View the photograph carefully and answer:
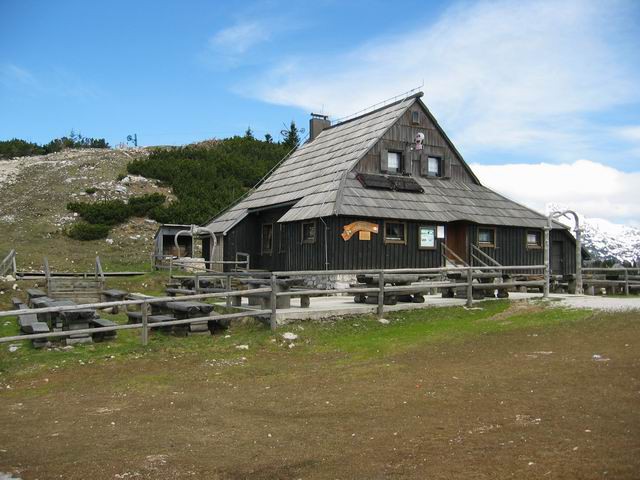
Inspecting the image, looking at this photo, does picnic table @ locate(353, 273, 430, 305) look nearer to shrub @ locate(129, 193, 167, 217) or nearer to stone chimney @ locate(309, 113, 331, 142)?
stone chimney @ locate(309, 113, 331, 142)

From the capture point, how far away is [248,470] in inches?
225

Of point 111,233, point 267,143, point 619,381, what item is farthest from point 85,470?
point 267,143

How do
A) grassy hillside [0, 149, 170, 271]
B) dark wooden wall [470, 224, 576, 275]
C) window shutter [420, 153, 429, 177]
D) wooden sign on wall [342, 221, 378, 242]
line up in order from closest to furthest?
wooden sign on wall [342, 221, 378, 242], dark wooden wall [470, 224, 576, 275], window shutter [420, 153, 429, 177], grassy hillside [0, 149, 170, 271]

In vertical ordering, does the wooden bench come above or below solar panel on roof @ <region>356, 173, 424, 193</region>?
below

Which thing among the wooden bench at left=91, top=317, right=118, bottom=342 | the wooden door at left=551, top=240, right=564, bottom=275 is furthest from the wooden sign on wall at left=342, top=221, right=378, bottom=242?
the wooden bench at left=91, top=317, right=118, bottom=342

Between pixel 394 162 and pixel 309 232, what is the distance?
5.97 metres

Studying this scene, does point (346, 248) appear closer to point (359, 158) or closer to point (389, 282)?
point (359, 158)

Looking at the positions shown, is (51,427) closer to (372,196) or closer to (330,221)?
(330,221)

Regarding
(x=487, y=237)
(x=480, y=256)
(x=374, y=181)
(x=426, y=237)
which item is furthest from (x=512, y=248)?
(x=374, y=181)

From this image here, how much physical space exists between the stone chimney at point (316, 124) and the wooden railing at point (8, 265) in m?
18.1

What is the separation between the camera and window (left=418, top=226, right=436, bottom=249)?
2515 cm

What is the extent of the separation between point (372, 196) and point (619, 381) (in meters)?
17.1

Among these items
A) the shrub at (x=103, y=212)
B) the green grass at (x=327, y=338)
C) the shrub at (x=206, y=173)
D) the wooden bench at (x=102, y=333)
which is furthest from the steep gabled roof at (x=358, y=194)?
the shrub at (x=103, y=212)

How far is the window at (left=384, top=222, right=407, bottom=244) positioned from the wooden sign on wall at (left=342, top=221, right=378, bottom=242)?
64 cm
